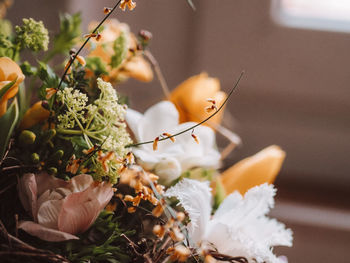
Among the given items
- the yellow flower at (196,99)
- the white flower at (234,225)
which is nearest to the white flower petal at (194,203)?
the white flower at (234,225)

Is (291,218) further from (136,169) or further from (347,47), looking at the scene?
(136,169)

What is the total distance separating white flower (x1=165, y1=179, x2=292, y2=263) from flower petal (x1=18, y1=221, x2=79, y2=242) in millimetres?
98

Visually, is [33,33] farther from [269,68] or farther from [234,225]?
[269,68]

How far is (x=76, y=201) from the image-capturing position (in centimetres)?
35

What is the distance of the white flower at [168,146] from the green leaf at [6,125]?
0.12 metres

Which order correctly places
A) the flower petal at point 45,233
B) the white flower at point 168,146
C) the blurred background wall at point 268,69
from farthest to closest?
1. the blurred background wall at point 268,69
2. the white flower at point 168,146
3. the flower petal at point 45,233

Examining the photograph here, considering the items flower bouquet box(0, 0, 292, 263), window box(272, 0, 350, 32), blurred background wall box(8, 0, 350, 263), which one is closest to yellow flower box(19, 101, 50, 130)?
flower bouquet box(0, 0, 292, 263)

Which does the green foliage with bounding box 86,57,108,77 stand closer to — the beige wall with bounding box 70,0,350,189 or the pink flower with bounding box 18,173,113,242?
the pink flower with bounding box 18,173,113,242

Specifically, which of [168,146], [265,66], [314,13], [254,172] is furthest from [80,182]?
[314,13]

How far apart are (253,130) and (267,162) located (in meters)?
0.48

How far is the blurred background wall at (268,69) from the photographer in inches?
37.4

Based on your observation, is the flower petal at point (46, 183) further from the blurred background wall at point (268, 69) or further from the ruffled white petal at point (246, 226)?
the blurred background wall at point (268, 69)

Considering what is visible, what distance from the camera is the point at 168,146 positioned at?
0.47 metres

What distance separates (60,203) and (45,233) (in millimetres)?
27
